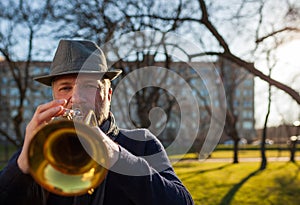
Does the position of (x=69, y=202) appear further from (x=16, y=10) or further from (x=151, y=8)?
(x=16, y=10)

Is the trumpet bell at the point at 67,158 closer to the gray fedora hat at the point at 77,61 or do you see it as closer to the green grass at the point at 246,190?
the gray fedora hat at the point at 77,61

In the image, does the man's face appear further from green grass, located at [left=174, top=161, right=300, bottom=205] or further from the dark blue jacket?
green grass, located at [left=174, top=161, right=300, bottom=205]

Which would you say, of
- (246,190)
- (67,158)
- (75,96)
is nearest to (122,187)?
(67,158)

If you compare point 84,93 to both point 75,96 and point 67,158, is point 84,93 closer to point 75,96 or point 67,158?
point 75,96

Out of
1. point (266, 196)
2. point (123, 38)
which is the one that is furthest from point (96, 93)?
point (266, 196)

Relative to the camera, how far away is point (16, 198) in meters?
2.00

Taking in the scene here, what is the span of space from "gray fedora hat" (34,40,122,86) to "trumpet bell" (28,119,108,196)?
0.46m

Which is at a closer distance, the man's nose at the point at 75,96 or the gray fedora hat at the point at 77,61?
the man's nose at the point at 75,96

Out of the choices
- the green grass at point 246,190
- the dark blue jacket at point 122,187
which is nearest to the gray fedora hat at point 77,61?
the dark blue jacket at point 122,187

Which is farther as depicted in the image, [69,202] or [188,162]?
[188,162]

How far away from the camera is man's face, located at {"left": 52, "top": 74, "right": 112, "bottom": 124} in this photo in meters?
2.10

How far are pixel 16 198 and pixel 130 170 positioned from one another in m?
0.61

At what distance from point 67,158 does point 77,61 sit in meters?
0.61

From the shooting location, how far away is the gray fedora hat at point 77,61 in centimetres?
226
